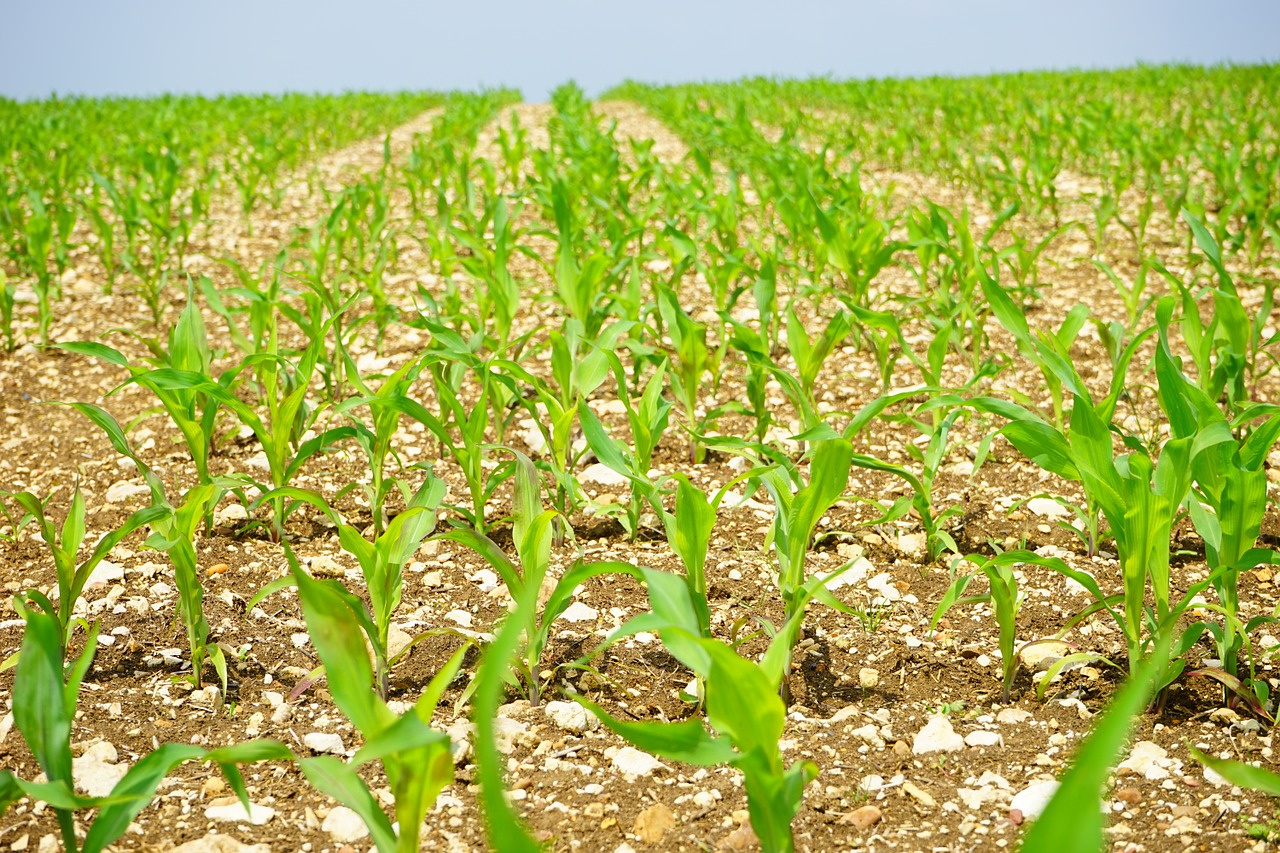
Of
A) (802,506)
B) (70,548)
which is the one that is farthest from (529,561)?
(70,548)

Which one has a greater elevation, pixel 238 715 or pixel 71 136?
pixel 71 136

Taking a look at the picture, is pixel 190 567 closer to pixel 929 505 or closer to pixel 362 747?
pixel 362 747

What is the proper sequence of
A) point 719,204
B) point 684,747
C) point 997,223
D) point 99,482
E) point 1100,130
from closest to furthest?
point 684,747 → point 99,482 → point 997,223 → point 719,204 → point 1100,130

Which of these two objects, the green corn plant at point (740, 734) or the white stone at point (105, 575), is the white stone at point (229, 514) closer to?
the white stone at point (105, 575)

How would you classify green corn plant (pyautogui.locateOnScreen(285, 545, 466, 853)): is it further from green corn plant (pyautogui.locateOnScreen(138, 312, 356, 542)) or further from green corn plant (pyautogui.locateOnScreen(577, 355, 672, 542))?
green corn plant (pyautogui.locateOnScreen(138, 312, 356, 542))

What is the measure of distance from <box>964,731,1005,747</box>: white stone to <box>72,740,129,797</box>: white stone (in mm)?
1308

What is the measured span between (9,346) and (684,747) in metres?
3.85

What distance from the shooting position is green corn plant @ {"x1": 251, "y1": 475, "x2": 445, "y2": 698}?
1.65 m

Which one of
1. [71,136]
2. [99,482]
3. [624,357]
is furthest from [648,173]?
[71,136]

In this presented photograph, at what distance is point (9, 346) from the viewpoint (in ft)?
13.0

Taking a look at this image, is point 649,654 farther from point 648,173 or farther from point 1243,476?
point 648,173

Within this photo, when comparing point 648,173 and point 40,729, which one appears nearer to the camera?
point 40,729

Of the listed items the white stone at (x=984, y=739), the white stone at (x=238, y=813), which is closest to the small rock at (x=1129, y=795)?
the white stone at (x=984, y=739)

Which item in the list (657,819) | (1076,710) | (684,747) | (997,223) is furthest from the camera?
(997,223)
